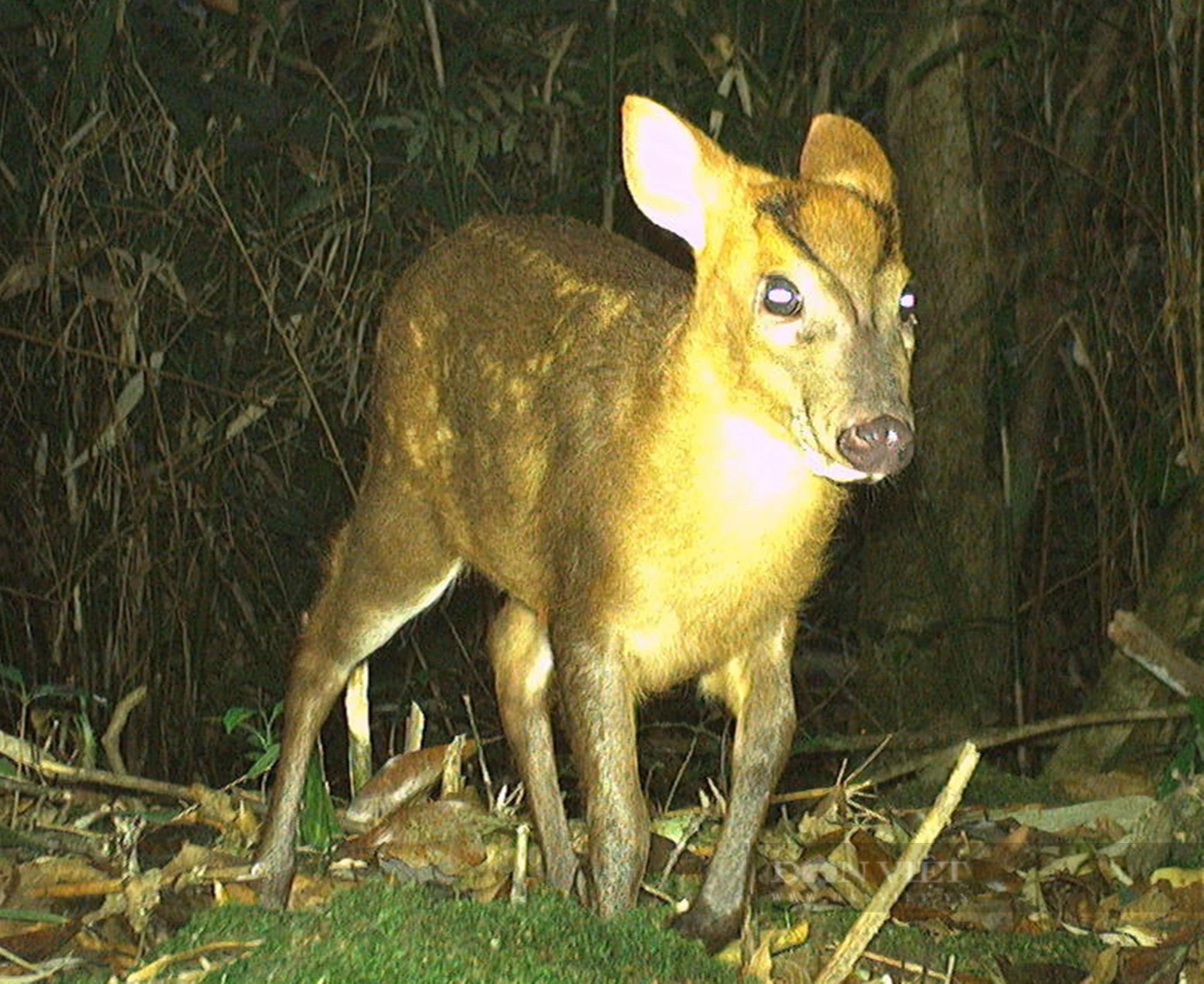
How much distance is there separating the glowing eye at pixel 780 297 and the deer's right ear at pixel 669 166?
316 millimetres

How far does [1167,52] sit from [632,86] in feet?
5.04

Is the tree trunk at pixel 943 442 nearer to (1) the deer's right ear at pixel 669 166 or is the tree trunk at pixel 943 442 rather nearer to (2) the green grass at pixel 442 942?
(1) the deer's right ear at pixel 669 166

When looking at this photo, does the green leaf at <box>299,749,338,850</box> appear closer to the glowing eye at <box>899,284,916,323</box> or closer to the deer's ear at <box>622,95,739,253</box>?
the deer's ear at <box>622,95,739,253</box>

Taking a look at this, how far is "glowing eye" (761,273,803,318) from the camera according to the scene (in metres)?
3.91

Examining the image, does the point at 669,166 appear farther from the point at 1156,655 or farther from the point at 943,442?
the point at 943,442

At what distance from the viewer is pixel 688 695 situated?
21.3ft

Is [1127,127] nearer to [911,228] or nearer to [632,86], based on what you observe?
[911,228]

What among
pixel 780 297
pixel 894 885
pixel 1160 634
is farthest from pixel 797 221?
pixel 1160 634

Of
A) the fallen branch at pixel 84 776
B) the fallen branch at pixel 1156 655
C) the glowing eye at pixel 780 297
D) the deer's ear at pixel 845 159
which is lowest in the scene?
the fallen branch at pixel 84 776

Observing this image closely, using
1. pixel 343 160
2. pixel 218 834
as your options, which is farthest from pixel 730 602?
pixel 343 160

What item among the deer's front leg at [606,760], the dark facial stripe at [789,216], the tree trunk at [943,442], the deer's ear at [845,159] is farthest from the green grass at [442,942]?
the tree trunk at [943,442]

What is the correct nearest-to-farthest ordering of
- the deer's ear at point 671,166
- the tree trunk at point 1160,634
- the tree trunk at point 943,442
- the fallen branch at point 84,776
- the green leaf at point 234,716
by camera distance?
the deer's ear at point 671,166 < the fallen branch at point 84,776 < the green leaf at point 234,716 < the tree trunk at point 1160,634 < the tree trunk at point 943,442

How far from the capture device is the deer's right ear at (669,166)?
4.22 meters

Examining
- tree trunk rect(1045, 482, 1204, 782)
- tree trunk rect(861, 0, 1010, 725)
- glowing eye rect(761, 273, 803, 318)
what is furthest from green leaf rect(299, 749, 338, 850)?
tree trunk rect(861, 0, 1010, 725)
